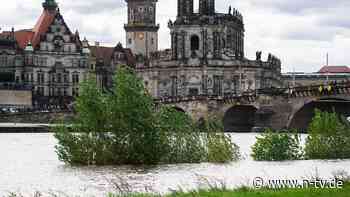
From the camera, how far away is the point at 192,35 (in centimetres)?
14338

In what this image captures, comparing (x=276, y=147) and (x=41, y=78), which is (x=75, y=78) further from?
(x=276, y=147)

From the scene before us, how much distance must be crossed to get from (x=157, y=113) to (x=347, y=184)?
2045cm

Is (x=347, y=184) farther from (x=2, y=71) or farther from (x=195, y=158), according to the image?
(x=2, y=71)

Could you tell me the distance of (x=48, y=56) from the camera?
6024 inches

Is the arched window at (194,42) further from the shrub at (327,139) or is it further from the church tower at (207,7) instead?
the shrub at (327,139)

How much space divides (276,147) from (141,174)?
9.58m

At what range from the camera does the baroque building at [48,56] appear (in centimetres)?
15062

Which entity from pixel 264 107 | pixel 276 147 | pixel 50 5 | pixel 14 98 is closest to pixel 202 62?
pixel 14 98

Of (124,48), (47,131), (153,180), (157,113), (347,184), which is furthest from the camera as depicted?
(124,48)

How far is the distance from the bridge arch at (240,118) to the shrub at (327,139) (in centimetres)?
5892

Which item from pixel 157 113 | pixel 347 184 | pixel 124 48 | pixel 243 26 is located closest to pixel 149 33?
pixel 124 48

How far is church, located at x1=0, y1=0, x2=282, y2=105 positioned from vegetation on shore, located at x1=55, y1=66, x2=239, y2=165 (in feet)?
261

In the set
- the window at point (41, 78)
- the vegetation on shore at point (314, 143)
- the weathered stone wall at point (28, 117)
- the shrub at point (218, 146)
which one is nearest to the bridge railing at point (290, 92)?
the weathered stone wall at point (28, 117)

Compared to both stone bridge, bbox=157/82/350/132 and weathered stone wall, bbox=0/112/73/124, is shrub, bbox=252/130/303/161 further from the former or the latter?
weathered stone wall, bbox=0/112/73/124
